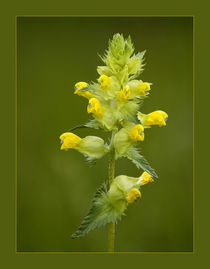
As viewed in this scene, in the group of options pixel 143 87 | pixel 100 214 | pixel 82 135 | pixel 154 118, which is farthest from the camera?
pixel 82 135

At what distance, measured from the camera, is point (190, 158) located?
4.95 metres

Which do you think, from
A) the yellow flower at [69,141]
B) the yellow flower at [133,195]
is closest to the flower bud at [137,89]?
the yellow flower at [69,141]

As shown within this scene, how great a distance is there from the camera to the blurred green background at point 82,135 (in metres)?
4.32

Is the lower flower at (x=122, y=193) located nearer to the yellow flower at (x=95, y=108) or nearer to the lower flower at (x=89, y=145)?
the lower flower at (x=89, y=145)

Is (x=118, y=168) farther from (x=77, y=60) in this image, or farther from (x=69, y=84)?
(x=77, y=60)

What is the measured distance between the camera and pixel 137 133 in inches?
105

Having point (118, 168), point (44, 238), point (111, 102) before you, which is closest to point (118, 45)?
point (111, 102)

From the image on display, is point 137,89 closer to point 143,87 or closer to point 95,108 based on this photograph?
point 143,87

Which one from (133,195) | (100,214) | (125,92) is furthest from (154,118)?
(100,214)

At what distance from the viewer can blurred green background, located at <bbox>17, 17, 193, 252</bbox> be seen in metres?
4.32

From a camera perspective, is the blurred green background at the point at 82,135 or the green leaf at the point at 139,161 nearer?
the green leaf at the point at 139,161

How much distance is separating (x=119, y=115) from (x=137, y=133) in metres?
0.21

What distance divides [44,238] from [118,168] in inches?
54.9

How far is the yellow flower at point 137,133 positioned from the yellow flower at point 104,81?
42 centimetres
